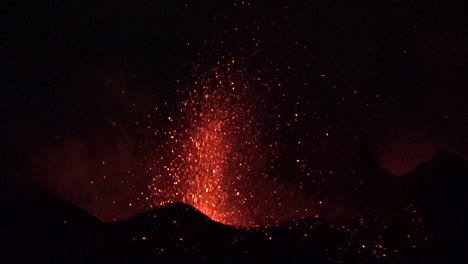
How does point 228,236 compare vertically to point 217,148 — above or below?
above

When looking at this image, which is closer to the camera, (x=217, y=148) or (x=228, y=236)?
(x=228, y=236)

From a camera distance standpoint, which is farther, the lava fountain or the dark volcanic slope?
the lava fountain

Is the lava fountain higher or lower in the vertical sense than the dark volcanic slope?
lower

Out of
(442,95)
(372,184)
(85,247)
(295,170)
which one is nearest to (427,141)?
(442,95)

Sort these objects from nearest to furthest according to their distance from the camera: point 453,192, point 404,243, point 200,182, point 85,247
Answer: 1. point 85,247
2. point 404,243
3. point 453,192
4. point 200,182

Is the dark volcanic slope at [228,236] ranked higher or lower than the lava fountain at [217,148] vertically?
higher

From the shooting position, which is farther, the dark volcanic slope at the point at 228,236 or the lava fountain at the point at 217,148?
the lava fountain at the point at 217,148

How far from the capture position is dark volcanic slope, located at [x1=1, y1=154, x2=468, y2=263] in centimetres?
389

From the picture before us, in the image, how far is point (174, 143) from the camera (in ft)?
21.9

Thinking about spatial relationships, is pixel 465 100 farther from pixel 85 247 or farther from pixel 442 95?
pixel 85 247

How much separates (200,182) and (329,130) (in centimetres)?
195

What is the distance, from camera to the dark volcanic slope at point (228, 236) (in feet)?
12.8

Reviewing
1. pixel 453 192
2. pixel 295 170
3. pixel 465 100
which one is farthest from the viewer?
pixel 465 100

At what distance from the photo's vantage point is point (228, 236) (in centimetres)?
428
